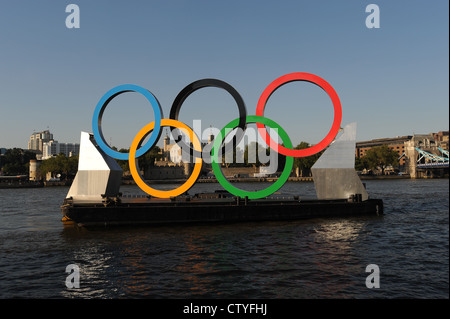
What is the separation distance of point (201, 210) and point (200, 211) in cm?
15

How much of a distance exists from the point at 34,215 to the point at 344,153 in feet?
134

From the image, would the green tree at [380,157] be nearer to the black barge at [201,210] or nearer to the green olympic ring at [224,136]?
the black barge at [201,210]

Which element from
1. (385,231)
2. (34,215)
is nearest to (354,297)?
(385,231)

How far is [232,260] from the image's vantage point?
905 inches

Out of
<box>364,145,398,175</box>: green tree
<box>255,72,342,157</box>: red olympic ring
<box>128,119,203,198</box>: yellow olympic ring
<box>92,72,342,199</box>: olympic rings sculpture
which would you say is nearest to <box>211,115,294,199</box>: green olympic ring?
A: <box>92,72,342,199</box>: olympic rings sculpture

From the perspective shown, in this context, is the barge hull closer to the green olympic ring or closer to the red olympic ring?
the green olympic ring

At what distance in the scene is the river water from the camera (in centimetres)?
1762

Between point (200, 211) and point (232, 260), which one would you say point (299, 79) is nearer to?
point (200, 211)

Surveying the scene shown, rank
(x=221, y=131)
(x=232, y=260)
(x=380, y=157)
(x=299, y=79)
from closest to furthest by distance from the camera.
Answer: (x=232, y=260)
(x=221, y=131)
(x=299, y=79)
(x=380, y=157)

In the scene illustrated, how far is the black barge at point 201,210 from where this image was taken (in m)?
34.8

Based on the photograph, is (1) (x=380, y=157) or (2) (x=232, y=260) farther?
(1) (x=380, y=157)

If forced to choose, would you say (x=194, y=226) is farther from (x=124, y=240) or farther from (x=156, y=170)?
(x=156, y=170)

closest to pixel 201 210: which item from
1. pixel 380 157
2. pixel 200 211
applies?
pixel 200 211

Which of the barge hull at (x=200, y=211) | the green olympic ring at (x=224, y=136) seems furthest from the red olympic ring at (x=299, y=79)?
the barge hull at (x=200, y=211)
